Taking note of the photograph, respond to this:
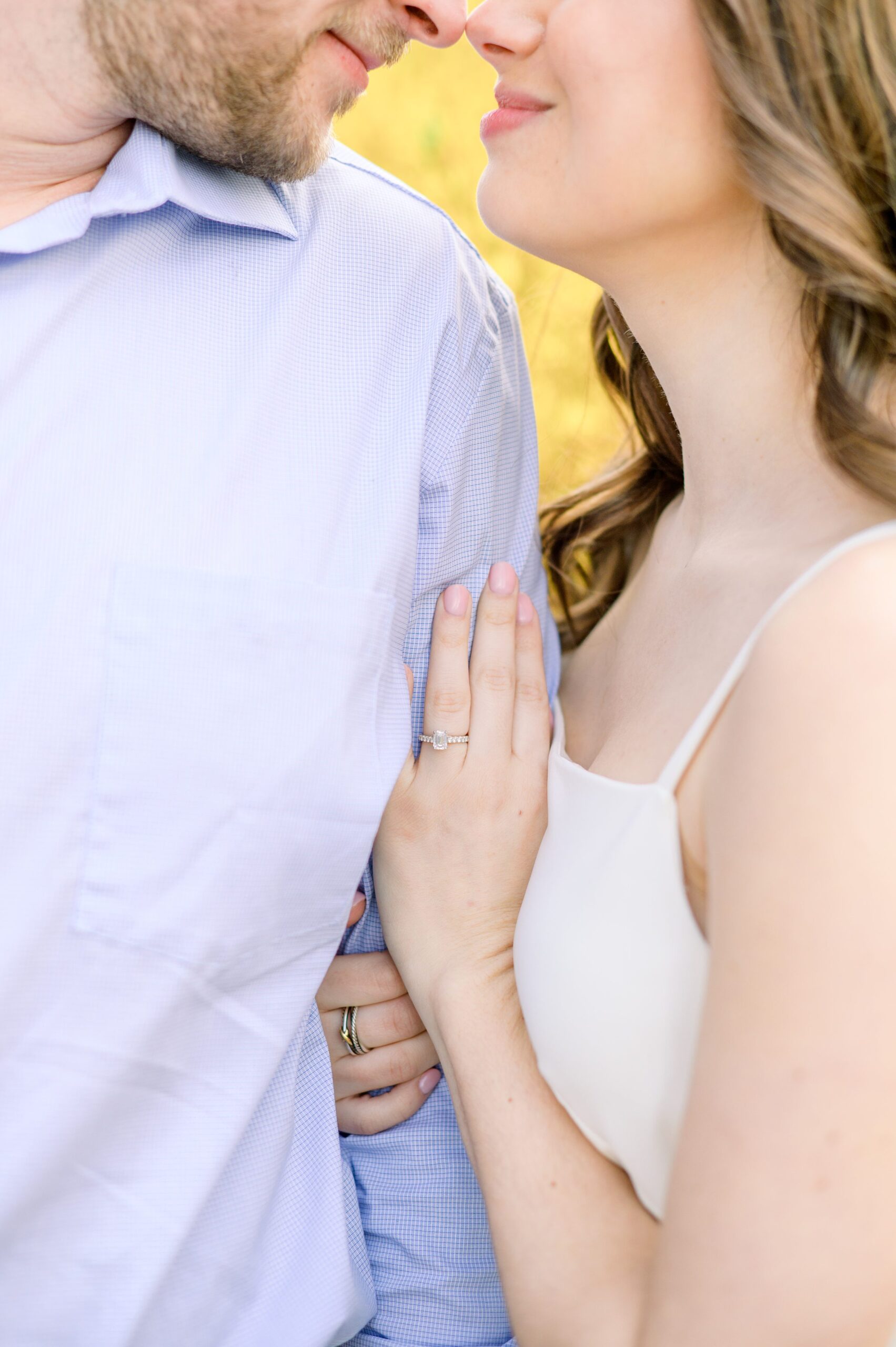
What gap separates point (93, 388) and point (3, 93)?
0.39m

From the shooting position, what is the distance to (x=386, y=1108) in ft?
3.86

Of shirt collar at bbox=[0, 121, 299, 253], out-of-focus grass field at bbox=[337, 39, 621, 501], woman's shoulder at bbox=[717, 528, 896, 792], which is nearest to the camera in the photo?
woman's shoulder at bbox=[717, 528, 896, 792]

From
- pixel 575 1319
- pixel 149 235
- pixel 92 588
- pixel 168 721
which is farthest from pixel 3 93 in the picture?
pixel 575 1319

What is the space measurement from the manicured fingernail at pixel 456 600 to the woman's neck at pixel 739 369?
0.80 ft

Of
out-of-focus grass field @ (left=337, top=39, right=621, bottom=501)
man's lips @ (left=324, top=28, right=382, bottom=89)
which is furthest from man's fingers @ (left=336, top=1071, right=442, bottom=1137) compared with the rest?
out-of-focus grass field @ (left=337, top=39, right=621, bottom=501)

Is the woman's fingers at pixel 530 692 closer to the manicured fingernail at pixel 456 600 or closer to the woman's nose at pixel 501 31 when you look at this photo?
the manicured fingernail at pixel 456 600

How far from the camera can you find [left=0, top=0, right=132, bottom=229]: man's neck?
1146 mm

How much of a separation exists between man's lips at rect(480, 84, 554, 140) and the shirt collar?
0.22 meters

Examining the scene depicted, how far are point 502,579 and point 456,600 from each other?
0.06 metres

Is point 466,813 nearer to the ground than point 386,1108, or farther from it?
farther from it

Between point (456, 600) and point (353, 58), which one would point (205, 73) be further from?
point (456, 600)

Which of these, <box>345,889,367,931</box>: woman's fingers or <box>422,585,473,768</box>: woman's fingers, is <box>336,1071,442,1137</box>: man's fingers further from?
<box>422,585,473,768</box>: woman's fingers

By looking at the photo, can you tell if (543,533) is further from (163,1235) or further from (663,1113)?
(163,1235)

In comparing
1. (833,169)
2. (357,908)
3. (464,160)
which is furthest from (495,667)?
(464,160)
